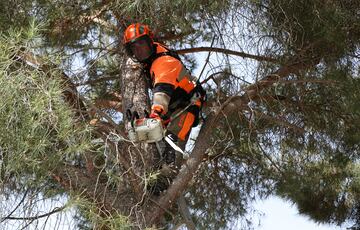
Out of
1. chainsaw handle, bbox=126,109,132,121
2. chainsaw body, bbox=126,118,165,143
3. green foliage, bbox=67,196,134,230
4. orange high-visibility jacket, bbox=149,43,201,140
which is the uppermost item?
orange high-visibility jacket, bbox=149,43,201,140

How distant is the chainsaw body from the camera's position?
4832 millimetres

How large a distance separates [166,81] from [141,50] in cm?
34

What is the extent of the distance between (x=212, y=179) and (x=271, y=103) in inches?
42.7

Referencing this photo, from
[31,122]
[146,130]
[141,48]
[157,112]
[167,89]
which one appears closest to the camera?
[31,122]

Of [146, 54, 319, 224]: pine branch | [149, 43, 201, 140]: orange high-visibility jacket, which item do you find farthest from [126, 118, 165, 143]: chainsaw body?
[146, 54, 319, 224]: pine branch

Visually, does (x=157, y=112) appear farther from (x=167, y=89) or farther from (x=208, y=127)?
(x=208, y=127)

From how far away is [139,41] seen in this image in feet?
17.1

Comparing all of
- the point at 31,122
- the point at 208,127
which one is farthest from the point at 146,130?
the point at 31,122

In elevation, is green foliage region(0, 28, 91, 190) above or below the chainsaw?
below

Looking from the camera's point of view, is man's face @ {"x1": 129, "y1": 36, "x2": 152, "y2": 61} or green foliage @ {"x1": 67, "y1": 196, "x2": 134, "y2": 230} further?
man's face @ {"x1": 129, "y1": 36, "x2": 152, "y2": 61}

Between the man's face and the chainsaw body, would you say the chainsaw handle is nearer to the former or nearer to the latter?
the chainsaw body

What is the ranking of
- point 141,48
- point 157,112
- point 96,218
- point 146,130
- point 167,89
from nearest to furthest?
point 96,218 < point 146,130 < point 157,112 < point 167,89 < point 141,48

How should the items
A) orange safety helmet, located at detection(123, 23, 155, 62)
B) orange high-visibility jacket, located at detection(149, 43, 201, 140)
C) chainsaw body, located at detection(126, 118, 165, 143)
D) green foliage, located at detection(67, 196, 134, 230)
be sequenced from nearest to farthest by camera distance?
green foliage, located at detection(67, 196, 134, 230), chainsaw body, located at detection(126, 118, 165, 143), orange high-visibility jacket, located at detection(149, 43, 201, 140), orange safety helmet, located at detection(123, 23, 155, 62)

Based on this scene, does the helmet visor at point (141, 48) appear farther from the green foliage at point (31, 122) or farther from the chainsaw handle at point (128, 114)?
the green foliage at point (31, 122)
